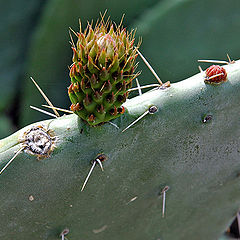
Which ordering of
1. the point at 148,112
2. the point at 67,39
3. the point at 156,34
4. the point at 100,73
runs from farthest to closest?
1. the point at 67,39
2. the point at 156,34
3. the point at 148,112
4. the point at 100,73

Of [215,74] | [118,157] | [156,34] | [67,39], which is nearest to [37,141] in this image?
[118,157]

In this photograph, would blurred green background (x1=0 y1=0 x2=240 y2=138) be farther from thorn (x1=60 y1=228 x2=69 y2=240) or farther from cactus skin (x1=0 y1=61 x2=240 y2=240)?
thorn (x1=60 y1=228 x2=69 y2=240)

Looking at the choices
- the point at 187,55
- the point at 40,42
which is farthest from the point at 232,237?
the point at 40,42

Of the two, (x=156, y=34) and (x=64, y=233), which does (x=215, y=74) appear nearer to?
(x=64, y=233)

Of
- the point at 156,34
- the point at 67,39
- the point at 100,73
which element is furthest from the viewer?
the point at 67,39

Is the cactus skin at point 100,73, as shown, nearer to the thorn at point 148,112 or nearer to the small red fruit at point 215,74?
the thorn at point 148,112

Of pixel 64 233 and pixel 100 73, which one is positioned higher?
pixel 100 73

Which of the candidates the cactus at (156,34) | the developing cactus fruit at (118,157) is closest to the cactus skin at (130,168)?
the developing cactus fruit at (118,157)
